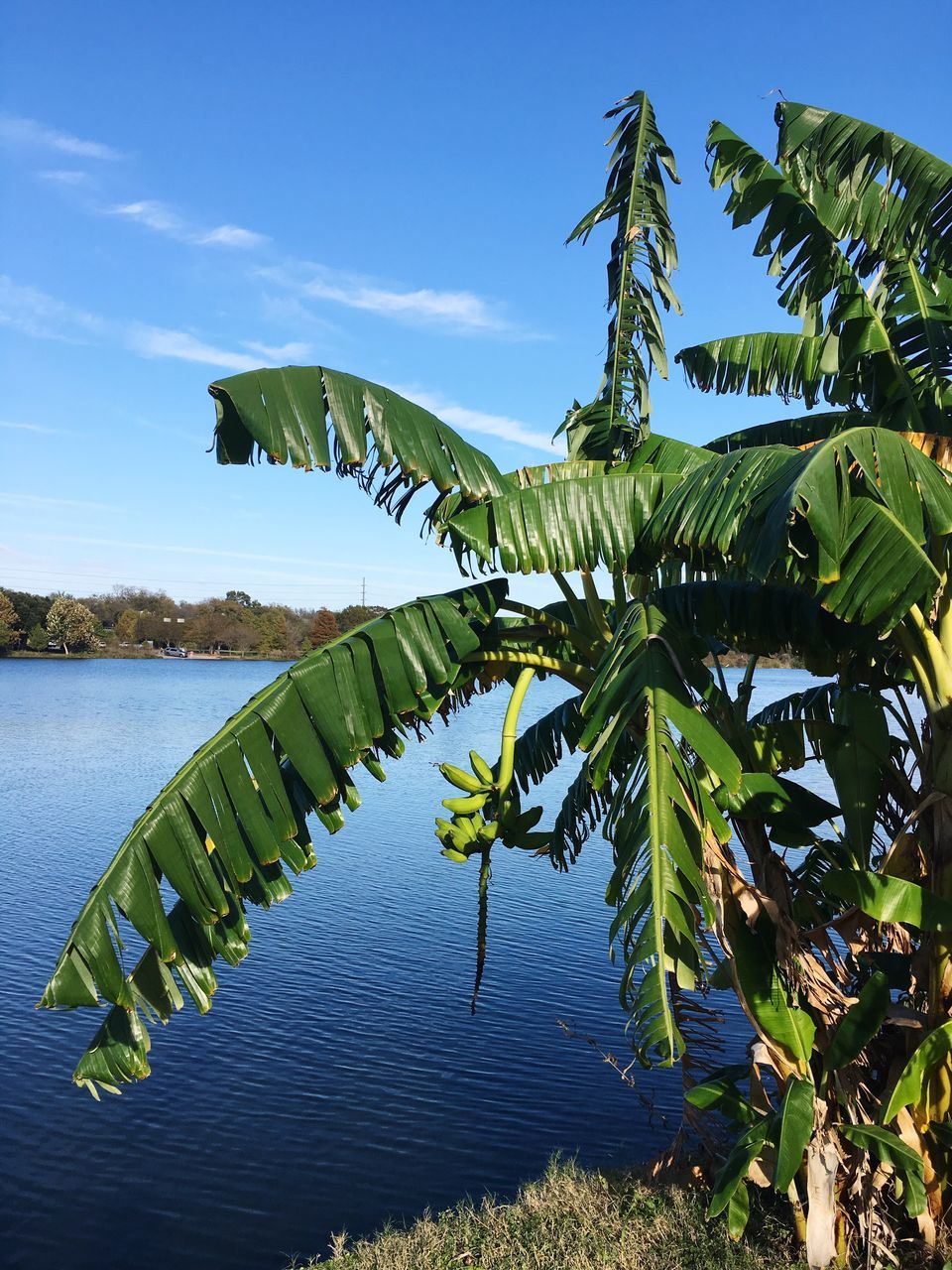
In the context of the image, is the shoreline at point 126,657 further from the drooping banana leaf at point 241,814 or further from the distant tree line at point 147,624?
the drooping banana leaf at point 241,814

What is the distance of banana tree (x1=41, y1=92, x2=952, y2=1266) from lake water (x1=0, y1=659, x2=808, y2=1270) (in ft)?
13.2

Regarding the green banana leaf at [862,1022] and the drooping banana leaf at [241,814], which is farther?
the green banana leaf at [862,1022]

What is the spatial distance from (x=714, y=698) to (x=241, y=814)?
2072mm

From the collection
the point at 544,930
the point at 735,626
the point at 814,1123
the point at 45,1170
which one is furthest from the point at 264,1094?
the point at 735,626

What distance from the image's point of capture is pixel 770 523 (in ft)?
10.7

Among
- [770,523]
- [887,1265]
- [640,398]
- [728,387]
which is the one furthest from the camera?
[728,387]

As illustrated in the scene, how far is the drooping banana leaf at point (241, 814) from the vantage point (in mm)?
3877

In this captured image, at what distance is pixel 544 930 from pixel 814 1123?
31.3 ft

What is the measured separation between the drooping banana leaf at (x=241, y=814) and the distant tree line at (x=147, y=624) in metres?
74.8

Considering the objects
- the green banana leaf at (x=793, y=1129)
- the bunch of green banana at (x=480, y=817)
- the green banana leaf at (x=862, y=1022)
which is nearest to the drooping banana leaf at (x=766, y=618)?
the bunch of green banana at (x=480, y=817)

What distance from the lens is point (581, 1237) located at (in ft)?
18.8

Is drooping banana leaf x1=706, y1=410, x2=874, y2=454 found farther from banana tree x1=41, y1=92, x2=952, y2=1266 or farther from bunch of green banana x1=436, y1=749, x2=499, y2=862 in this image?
bunch of green banana x1=436, y1=749, x2=499, y2=862

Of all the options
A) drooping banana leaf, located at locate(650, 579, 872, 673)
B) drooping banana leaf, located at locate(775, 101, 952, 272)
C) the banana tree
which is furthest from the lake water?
drooping banana leaf, located at locate(775, 101, 952, 272)

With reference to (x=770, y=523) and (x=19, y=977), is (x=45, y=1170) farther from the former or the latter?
(x=770, y=523)
